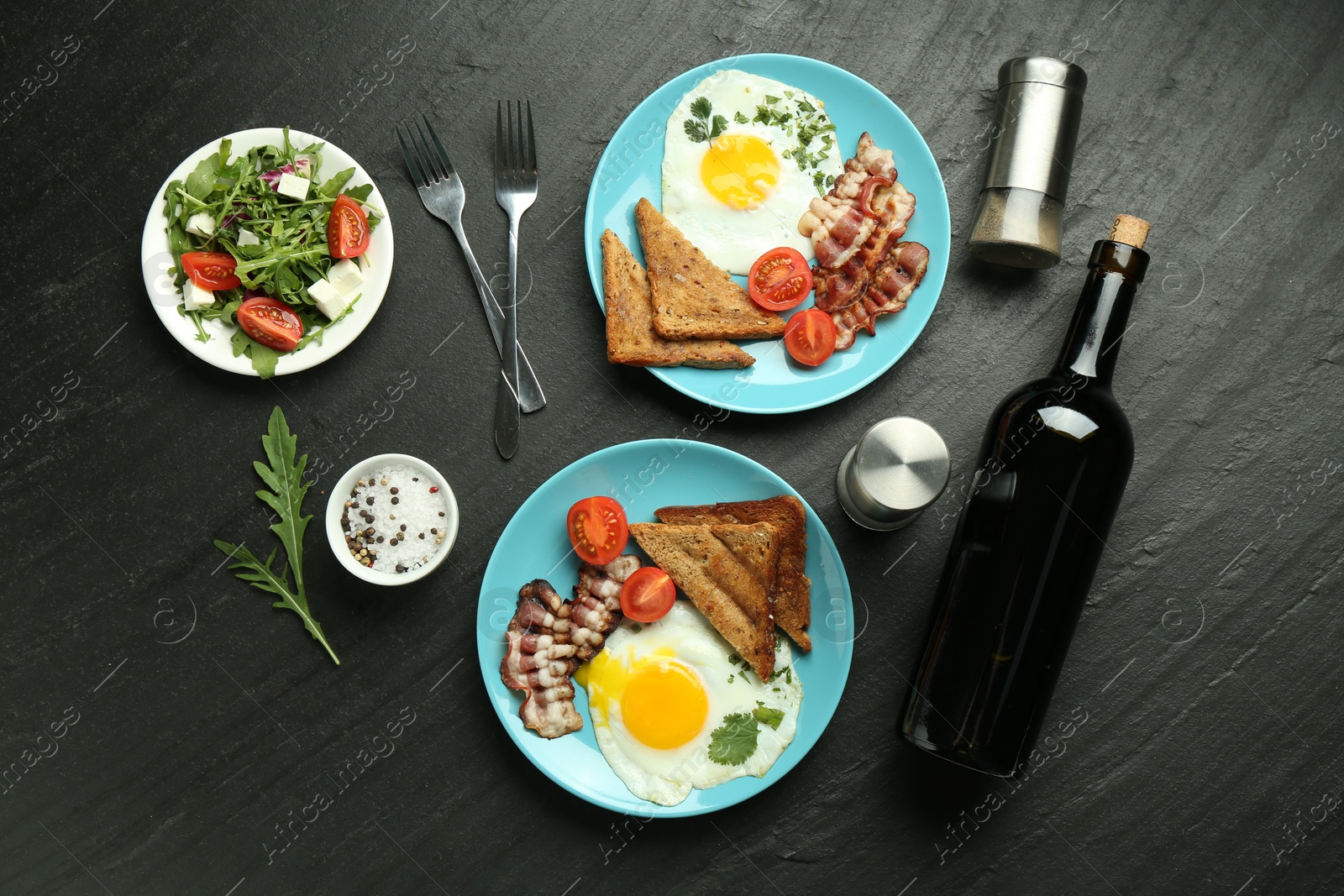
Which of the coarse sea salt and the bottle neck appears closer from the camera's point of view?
the bottle neck

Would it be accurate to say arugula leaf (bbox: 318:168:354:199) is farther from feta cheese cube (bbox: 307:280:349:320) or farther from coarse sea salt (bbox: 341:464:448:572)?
coarse sea salt (bbox: 341:464:448:572)

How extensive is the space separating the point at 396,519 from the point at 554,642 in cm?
74

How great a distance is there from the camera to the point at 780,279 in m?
3.01

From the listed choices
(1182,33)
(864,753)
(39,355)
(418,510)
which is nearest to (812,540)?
(864,753)

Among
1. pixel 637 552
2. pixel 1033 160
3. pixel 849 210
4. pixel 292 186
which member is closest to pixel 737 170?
pixel 849 210

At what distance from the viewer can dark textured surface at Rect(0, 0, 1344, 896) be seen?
10.0ft

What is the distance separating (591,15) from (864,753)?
3.10 meters

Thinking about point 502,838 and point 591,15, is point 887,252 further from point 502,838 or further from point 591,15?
point 502,838

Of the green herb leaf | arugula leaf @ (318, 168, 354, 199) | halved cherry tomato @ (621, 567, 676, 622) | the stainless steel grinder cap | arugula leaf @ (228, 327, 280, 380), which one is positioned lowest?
halved cherry tomato @ (621, 567, 676, 622)

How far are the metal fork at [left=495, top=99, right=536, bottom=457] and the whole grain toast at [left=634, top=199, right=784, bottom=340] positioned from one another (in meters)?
0.46

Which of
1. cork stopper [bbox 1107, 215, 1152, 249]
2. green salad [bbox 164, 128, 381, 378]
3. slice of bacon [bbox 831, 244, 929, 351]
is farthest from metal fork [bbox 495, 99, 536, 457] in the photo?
cork stopper [bbox 1107, 215, 1152, 249]

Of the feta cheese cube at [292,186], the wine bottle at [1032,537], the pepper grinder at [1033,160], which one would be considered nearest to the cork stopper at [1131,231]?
the wine bottle at [1032,537]

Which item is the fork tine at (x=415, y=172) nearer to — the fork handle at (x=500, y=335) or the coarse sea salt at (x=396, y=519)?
the fork handle at (x=500, y=335)

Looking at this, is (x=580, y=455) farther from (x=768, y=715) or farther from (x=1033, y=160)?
(x=1033, y=160)
